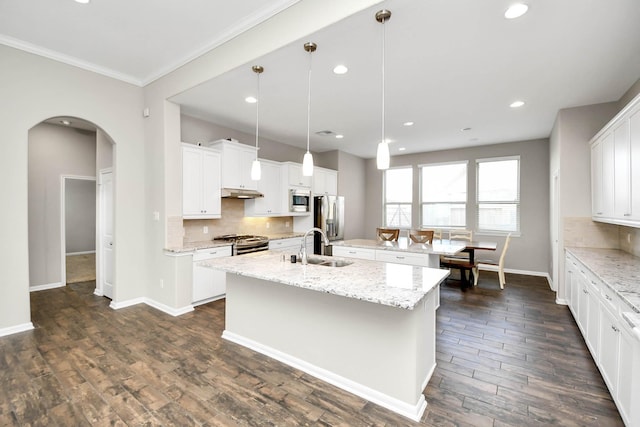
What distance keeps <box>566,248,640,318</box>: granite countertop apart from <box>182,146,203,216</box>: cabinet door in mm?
4534

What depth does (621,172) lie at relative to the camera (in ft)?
9.46

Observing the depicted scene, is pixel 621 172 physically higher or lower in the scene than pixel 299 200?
higher

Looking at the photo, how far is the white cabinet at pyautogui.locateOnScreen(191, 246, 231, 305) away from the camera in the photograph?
162 inches

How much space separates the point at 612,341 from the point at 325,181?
210 inches

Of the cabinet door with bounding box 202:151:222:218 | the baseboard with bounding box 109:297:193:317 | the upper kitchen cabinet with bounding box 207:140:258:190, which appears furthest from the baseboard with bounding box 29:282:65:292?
the upper kitchen cabinet with bounding box 207:140:258:190

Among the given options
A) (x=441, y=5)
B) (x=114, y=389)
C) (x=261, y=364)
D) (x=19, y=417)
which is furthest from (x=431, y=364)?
(x=19, y=417)

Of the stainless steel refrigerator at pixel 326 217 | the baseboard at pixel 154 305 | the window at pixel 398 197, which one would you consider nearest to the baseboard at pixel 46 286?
the baseboard at pixel 154 305

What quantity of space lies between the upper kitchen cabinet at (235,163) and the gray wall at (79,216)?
5.74 metres

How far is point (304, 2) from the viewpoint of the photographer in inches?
95.8

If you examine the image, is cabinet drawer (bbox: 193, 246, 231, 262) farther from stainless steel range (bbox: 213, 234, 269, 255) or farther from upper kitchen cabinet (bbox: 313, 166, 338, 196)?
upper kitchen cabinet (bbox: 313, 166, 338, 196)

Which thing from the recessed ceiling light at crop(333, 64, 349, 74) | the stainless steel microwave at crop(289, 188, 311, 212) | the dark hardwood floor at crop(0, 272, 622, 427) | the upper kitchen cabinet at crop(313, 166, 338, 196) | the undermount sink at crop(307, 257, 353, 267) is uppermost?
the recessed ceiling light at crop(333, 64, 349, 74)

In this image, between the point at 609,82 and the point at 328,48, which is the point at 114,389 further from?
the point at 609,82

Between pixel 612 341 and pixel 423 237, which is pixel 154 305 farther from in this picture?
pixel 612 341

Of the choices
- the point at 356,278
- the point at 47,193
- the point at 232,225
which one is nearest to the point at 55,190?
the point at 47,193
